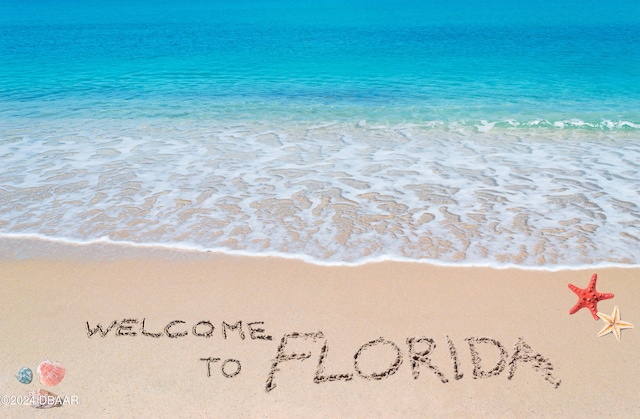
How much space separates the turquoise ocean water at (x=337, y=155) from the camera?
20.3 feet

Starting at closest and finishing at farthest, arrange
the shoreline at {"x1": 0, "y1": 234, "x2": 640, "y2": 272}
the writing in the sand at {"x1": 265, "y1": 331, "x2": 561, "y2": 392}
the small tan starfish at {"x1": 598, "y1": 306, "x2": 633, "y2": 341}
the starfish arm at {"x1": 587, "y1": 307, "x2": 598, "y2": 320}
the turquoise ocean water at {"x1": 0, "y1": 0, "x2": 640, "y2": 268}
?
the writing in the sand at {"x1": 265, "y1": 331, "x2": 561, "y2": 392} < the small tan starfish at {"x1": 598, "y1": 306, "x2": 633, "y2": 341} < the starfish arm at {"x1": 587, "y1": 307, "x2": 598, "y2": 320} < the shoreline at {"x1": 0, "y1": 234, "x2": 640, "y2": 272} < the turquoise ocean water at {"x1": 0, "y1": 0, "x2": 640, "y2": 268}

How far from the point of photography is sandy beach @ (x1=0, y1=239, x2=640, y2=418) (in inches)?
145

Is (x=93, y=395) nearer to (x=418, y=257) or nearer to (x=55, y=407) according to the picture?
(x=55, y=407)

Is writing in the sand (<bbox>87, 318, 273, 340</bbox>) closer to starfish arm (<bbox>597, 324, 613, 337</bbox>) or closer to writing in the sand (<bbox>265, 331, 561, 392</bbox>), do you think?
writing in the sand (<bbox>265, 331, 561, 392</bbox>)

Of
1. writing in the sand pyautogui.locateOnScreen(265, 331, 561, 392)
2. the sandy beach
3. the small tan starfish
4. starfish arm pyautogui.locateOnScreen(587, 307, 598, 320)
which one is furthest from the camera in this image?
starfish arm pyautogui.locateOnScreen(587, 307, 598, 320)

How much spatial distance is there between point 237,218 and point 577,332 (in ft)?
13.1

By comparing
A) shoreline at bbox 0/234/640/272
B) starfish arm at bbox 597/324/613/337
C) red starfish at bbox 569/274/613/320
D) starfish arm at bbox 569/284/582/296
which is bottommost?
shoreline at bbox 0/234/640/272

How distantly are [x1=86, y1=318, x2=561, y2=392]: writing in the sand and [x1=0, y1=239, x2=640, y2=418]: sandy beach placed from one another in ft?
0.04

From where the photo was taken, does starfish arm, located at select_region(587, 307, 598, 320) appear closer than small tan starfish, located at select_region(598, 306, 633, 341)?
No

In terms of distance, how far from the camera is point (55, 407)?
12.0ft

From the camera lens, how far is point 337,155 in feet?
32.1

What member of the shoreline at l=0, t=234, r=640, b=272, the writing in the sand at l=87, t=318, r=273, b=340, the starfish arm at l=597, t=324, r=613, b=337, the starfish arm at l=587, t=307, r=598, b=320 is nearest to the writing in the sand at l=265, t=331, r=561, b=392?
the writing in the sand at l=87, t=318, r=273, b=340

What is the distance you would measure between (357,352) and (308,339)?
420mm

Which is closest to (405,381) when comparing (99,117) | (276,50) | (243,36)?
(99,117)
